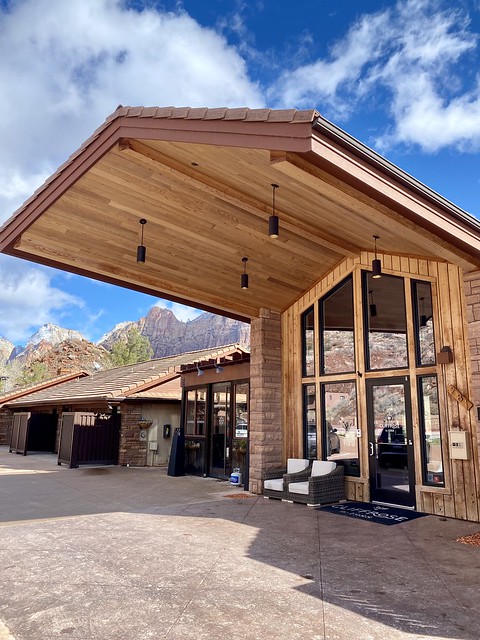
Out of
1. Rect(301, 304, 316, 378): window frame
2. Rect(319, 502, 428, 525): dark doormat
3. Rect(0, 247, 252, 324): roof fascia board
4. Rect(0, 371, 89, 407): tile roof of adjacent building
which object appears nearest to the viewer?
Rect(319, 502, 428, 525): dark doormat

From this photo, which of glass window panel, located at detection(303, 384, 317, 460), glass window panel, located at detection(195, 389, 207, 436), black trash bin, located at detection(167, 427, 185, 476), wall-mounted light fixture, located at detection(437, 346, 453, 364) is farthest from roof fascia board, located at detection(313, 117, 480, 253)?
black trash bin, located at detection(167, 427, 185, 476)

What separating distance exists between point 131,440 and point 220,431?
450cm

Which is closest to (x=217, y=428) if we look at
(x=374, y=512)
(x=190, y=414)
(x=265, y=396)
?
Result: (x=190, y=414)

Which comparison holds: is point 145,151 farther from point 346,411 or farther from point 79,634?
point 346,411

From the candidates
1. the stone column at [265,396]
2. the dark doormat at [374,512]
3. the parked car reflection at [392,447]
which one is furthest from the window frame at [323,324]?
the dark doormat at [374,512]

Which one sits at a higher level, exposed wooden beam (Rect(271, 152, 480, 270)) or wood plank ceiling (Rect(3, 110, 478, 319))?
wood plank ceiling (Rect(3, 110, 478, 319))

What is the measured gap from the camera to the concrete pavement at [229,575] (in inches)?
124

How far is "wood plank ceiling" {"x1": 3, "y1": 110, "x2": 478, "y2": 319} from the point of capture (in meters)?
5.72

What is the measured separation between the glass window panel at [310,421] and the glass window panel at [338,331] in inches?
23.3

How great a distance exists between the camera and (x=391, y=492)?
784 centimetres

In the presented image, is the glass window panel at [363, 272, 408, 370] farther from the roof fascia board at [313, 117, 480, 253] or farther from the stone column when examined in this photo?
the roof fascia board at [313, 117, 480, 253]

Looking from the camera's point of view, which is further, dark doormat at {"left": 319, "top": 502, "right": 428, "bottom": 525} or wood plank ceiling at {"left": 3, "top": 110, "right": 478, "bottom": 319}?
dark doormat at {"left": 319, "top": 502, "right": 428, "bottom": 525}

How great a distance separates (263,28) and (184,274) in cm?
615

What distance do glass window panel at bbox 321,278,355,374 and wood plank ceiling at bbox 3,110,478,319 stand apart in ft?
1.85
